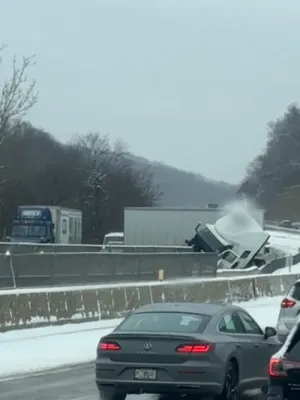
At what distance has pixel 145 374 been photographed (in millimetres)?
12453

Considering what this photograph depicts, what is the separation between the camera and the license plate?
1243 centimetres

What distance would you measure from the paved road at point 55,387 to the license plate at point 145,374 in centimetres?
156

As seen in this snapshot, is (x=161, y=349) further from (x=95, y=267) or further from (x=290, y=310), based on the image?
(x=95, y=267)

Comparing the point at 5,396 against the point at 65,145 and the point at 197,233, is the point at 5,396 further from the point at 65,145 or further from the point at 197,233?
the point at 65,145

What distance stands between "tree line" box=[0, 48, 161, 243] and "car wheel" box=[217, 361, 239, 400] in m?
82.2

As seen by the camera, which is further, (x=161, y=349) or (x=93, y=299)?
(x=93, y=299)

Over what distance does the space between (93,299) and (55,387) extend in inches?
425

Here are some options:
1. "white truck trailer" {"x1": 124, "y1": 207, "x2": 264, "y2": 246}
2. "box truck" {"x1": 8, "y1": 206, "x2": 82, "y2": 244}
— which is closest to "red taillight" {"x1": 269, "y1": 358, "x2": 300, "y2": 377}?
"box truck" {"x1": 8, "y1": 206, "x2": 82, "y2": 244}

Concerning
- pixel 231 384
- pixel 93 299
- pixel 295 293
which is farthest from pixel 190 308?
pixel 93 299

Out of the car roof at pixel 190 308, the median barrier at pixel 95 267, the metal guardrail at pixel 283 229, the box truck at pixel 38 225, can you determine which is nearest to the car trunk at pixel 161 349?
the car roof at pixel 190 308

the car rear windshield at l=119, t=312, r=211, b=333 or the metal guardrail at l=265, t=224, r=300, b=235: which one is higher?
the car rear windshield at l=119, t=312, r=211, b=333

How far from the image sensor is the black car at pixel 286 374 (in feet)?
28.1

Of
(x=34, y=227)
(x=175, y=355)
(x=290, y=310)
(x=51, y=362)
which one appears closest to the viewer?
(x=175, y=355)

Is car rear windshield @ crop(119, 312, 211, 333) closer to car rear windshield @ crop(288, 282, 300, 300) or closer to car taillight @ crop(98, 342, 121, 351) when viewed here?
car taillight @ crop(98, 342, 121, 351)
